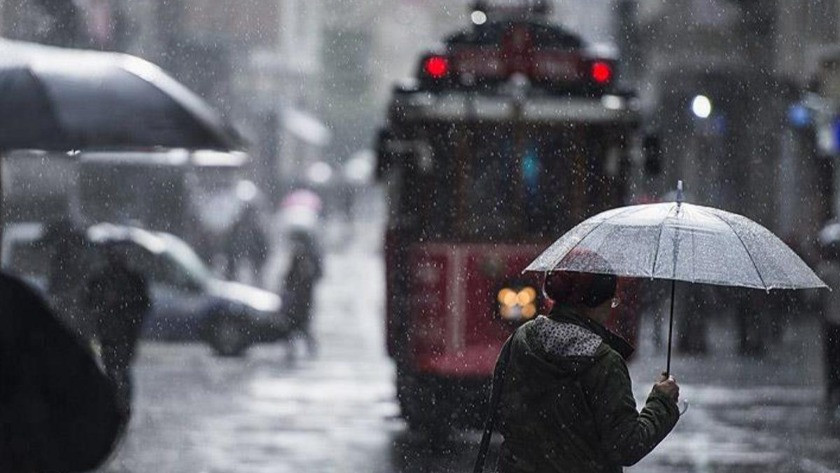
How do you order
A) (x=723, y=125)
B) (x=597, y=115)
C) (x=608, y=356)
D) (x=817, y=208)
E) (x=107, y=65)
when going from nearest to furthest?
(x=608, y=356) → (x=107, y=65) → (x=597, y=115) → (x=817, y=208) → (x=723, y=125)

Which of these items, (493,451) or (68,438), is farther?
(493,451)

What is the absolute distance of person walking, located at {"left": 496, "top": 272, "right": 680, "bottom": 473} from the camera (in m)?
5.79

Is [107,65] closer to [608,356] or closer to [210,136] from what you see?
[210,136]

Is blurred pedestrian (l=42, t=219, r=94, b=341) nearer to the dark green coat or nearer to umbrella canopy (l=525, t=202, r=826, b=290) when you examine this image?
umbrella canopy (l=525, t=202, r=826, b=290)

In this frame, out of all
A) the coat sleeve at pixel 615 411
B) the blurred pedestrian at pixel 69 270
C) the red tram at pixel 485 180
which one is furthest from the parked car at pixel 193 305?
the coat sleeve at pixel 615 411

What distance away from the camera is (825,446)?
568 inches

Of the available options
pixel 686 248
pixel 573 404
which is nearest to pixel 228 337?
pixel 686 248

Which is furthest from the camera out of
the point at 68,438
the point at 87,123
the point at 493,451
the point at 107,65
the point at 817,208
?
the point at 817,208

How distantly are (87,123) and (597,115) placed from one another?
15.2 feet

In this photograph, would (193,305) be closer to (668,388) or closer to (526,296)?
(526,296)

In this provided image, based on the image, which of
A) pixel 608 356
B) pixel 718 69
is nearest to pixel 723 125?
pixel 718 69

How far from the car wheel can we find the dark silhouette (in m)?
18.7

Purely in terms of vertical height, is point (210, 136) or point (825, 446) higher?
point (210, 136)

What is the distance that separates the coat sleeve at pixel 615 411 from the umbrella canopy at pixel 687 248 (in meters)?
0.45
